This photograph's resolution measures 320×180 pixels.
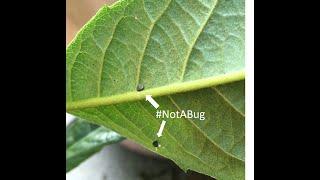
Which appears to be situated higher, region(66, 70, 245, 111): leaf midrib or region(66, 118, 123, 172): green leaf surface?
region(66, 70, 245, 111): leaf midrib

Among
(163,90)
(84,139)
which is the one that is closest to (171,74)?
(163,90)

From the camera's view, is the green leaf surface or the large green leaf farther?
the green leaf surface

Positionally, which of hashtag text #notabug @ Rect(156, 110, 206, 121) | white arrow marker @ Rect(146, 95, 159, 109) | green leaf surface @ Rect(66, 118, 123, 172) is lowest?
green leaf surface @ Rect(66, 118, 123, 172)

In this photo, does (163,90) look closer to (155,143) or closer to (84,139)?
(155,143)

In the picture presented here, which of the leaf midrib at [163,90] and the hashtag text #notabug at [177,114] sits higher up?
the leaf midrib at [163,90]

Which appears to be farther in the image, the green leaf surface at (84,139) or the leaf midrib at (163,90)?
the green leaf surface at (84,139)

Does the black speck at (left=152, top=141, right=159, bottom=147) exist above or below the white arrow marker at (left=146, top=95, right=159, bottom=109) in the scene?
below

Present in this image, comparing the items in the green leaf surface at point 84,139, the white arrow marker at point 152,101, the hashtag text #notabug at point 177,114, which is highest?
the white arrow marker at point 152,101
